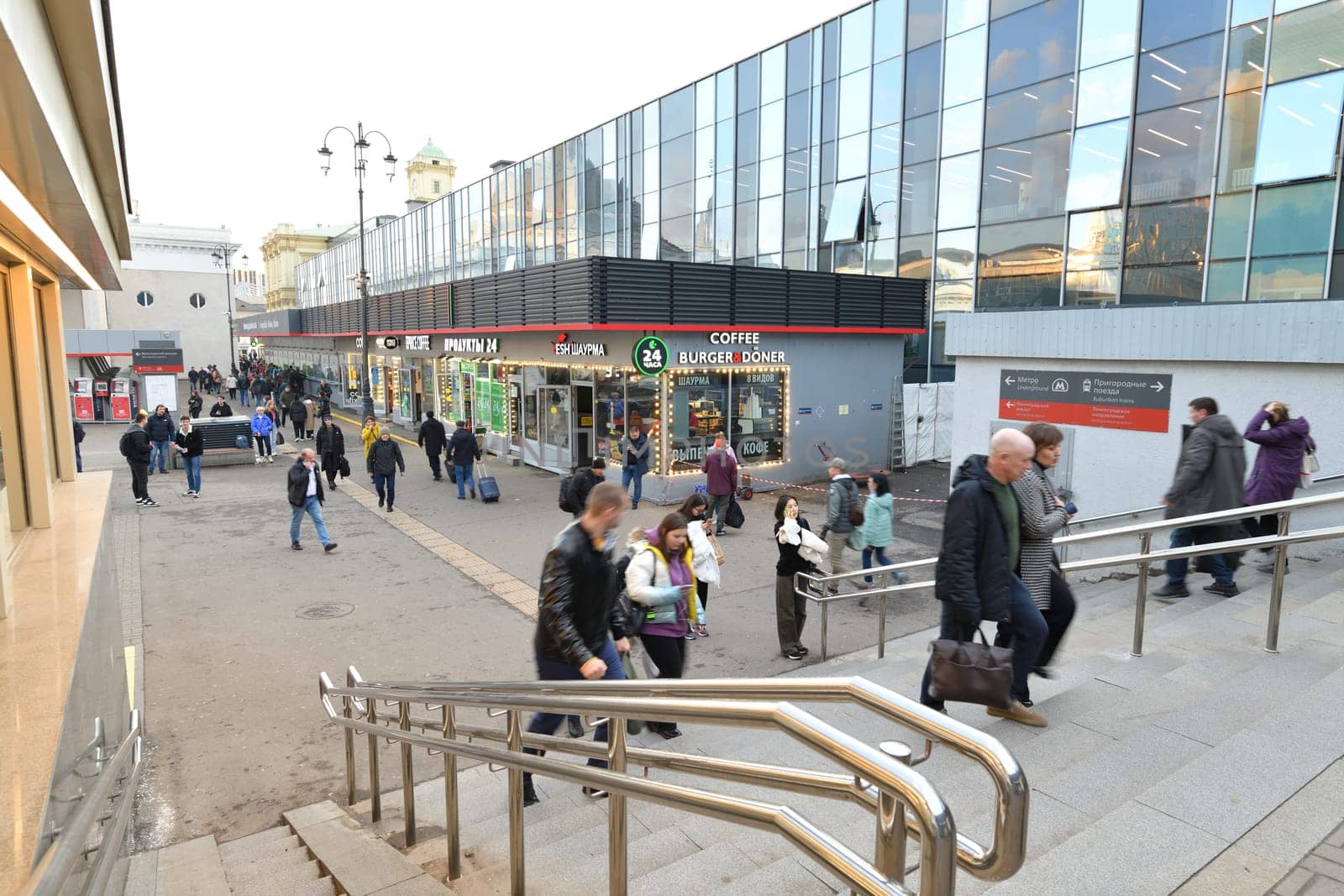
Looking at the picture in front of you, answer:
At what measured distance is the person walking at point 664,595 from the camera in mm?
5844

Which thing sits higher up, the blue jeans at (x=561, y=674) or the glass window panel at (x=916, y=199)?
the glass window panel at (x=916, y=199)

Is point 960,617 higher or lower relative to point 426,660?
higher

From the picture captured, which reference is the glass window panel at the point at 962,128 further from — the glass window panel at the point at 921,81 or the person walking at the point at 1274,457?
the person walking at the point at 1274,457

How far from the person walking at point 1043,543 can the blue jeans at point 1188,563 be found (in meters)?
2.68

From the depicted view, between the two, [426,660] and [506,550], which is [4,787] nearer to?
[426,660]

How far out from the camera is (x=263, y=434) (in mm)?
21969

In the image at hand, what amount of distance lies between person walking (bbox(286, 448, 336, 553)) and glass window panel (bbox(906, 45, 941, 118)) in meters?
19.0

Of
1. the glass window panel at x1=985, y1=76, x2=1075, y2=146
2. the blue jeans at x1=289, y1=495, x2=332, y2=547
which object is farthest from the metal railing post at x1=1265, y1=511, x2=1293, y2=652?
the glass window panel at x1=985, y1=76, x2=1075, y2=146

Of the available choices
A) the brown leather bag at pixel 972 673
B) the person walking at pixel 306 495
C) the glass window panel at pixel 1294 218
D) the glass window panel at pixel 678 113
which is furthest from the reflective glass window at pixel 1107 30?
the brown leather bag at pixel 972 673

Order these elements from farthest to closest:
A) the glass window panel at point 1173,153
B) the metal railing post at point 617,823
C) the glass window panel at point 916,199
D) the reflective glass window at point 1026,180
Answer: the glass window panel at point 916,199 → the reflective glass window at point 1026,180 → the glass window panel at point 1173,153 → the metal railing post at point 617,823

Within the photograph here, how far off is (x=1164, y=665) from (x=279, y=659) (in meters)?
8.01

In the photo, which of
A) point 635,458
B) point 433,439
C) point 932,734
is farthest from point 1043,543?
point 433,439

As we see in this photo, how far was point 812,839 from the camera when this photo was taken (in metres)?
1.96

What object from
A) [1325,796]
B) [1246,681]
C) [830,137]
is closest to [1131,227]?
[830,137]
